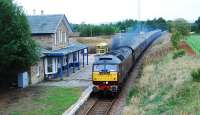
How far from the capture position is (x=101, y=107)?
22.8 meters

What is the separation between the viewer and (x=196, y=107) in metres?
16.0

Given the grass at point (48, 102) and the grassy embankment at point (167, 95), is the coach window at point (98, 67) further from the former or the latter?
the grassy embankment at point (167, 95)

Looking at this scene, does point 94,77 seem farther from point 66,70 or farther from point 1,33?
point 66,70

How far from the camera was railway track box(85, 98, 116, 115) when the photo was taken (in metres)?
21.3

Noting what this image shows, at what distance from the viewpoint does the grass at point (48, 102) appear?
67.2 feet

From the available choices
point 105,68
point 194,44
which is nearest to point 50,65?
point 105,68

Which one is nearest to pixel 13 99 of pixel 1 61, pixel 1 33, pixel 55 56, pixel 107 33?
pixel 1 61

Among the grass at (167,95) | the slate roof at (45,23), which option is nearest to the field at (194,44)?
the slate roof at (45,23)

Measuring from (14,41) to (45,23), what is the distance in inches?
425

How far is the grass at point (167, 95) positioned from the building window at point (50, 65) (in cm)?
932

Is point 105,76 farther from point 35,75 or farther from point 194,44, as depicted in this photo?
point 194,44

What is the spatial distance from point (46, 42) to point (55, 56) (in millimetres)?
1856

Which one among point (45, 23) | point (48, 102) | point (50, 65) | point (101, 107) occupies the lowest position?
point (101, 107)

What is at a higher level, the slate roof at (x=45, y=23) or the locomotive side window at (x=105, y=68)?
the slate roof at (x=45, y=23)
